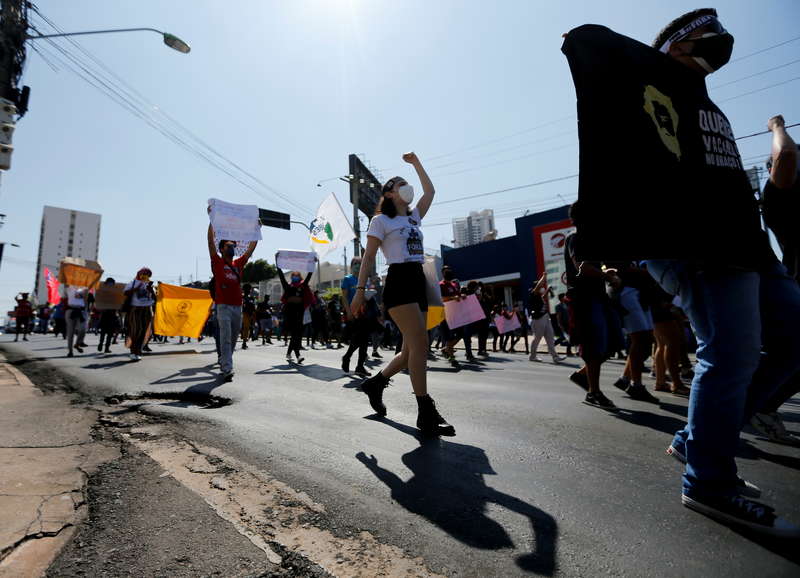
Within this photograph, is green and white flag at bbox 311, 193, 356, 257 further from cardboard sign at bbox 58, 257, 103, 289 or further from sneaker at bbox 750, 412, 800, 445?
sneaker at bbox 750, 412, 800, 445

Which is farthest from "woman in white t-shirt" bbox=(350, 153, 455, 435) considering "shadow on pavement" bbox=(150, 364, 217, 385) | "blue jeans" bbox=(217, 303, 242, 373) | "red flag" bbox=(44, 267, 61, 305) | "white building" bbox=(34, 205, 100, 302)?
"white building" bbox=(34, 205, 100, 302)

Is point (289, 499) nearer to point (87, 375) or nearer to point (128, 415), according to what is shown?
point (128, 415)

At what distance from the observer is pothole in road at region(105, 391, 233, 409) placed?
4082mm

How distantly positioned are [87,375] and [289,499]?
226 inches

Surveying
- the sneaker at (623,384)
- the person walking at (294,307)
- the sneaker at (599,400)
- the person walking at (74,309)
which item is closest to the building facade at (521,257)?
the person walking at (294,307)

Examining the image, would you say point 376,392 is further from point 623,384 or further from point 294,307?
point 294,307

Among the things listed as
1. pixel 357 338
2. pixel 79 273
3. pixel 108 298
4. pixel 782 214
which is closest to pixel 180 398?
pixel 357 338

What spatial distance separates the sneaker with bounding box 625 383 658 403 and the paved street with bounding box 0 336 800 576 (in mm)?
133

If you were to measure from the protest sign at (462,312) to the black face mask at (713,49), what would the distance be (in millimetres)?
7001

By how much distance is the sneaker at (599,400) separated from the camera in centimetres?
375

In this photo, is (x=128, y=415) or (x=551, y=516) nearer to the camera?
(x=551, y=516)

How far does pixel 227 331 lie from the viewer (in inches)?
231

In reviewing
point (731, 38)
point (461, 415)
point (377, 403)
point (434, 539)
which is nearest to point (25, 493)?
point (434, 539)

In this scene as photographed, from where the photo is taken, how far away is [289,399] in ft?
13.8
